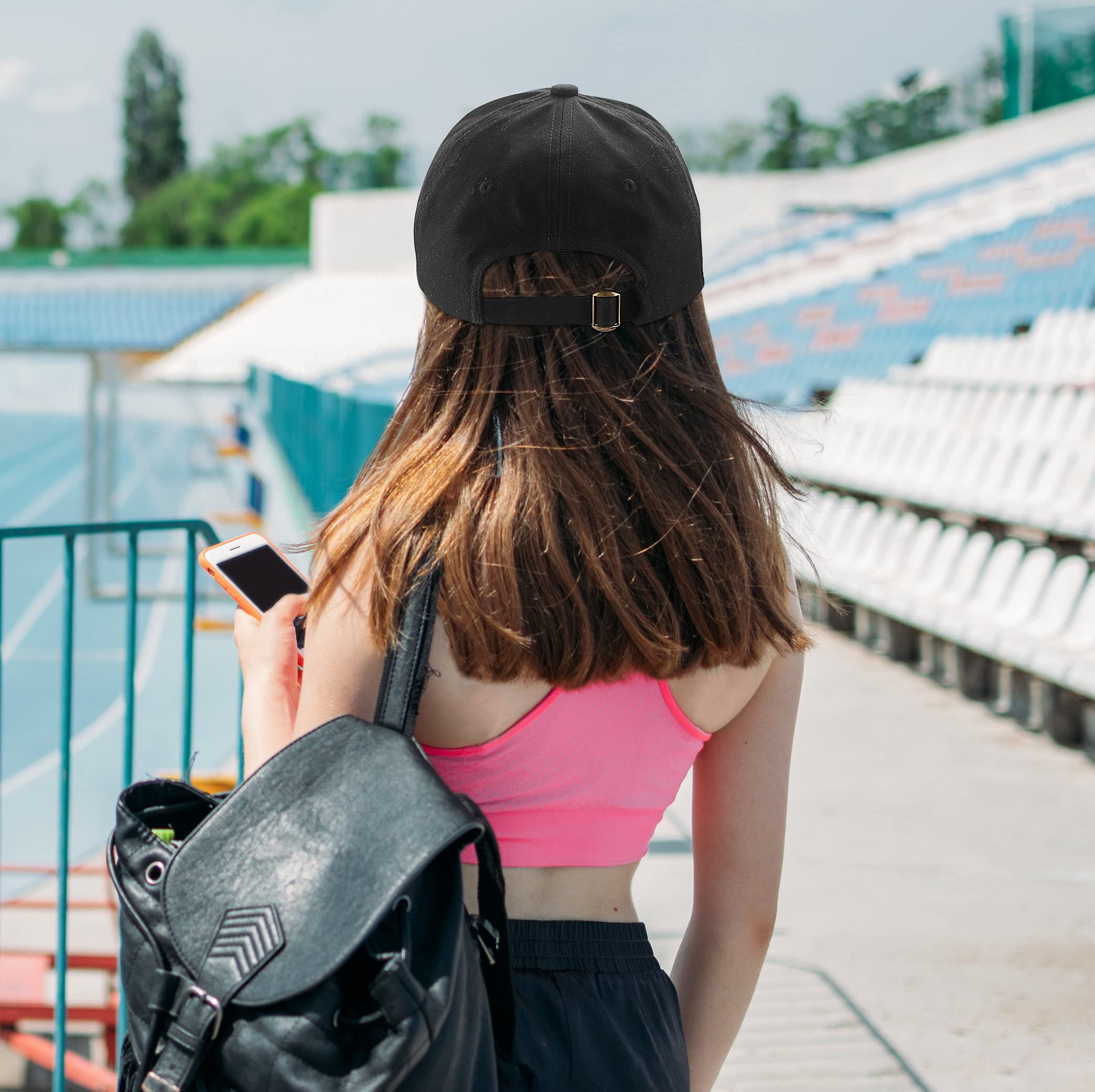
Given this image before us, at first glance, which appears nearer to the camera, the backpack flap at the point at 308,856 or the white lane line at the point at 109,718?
the backpack flap at the point at 308,856

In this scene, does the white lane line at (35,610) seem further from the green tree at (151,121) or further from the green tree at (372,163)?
the green tree at (151,121)

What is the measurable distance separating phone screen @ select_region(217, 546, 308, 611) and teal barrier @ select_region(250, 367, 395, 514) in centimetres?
156

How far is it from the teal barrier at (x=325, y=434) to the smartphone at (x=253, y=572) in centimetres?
155

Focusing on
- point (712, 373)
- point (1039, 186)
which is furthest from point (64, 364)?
point (712, 373)

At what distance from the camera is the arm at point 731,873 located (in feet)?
3.73

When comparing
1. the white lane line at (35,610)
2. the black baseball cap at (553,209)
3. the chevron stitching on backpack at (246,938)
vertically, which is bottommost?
the white lane line at (35,610)

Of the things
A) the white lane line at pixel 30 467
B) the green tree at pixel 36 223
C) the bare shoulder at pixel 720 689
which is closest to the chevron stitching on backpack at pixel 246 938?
the bare shoulder at pixel 720 689

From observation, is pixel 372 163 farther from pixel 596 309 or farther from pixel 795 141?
pixel 596 309

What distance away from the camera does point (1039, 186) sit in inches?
589

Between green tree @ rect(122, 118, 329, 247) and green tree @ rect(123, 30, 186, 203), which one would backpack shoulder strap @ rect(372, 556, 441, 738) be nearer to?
green tree @ rect(122, 118, 329, 247)

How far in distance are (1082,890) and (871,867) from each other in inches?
22.2

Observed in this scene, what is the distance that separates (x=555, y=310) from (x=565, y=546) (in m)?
0.18

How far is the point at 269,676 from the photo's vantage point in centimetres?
111

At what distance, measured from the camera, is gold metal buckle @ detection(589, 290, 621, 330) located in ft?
3.11
